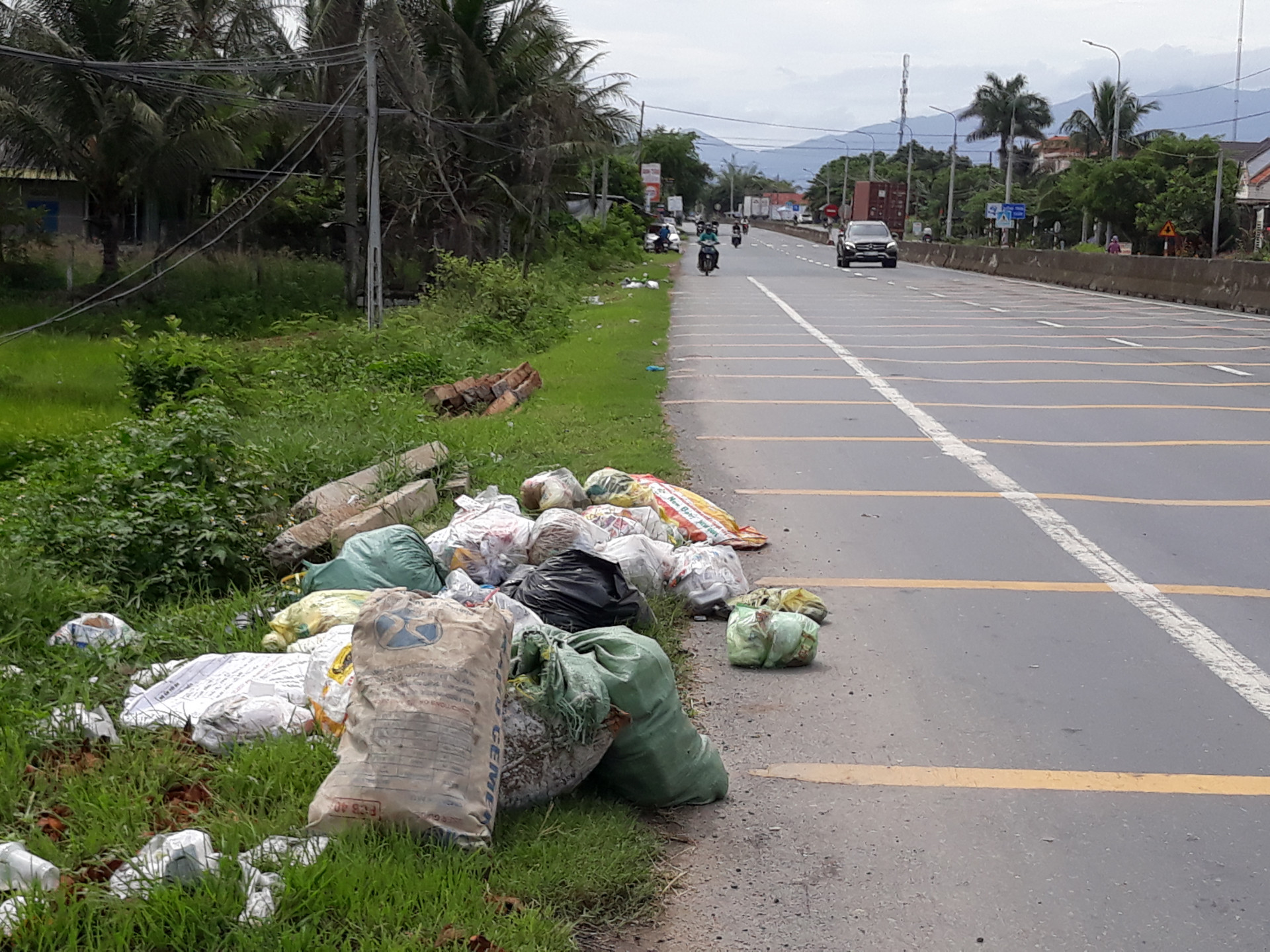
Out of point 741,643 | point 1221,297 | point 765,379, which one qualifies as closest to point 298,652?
point 741,643

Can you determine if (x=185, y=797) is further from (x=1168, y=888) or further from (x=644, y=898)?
(x=1168, y=888)

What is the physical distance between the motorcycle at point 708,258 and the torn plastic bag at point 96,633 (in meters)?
39.3

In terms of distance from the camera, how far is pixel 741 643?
608cm

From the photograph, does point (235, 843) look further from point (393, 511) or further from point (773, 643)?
point (393, 511)

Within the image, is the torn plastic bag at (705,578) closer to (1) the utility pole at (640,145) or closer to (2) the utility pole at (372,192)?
(2) the utility pole at (372,192)

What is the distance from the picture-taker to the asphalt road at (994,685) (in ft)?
13.0

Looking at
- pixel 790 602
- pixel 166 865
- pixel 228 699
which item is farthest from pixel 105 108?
pixel 166 865

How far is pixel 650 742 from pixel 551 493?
3.80m

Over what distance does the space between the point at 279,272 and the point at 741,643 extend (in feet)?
103

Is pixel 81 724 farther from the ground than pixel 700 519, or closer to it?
closer to it

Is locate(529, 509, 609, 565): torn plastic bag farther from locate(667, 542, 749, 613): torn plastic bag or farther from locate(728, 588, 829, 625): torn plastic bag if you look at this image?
locate(728, 588, 829, 625): torn plastic bag

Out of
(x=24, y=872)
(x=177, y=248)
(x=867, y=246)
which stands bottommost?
(x=24, y=872)

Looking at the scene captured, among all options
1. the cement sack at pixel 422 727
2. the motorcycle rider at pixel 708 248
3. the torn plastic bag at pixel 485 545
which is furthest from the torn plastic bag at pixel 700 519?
the motorcycle rider at pixel 708 248

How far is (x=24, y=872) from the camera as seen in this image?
3.60 meters
